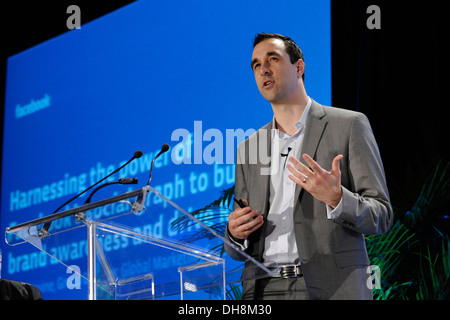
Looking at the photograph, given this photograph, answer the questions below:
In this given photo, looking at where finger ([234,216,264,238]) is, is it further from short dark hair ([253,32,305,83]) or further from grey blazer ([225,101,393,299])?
short dark hair ([253,32,305,83])

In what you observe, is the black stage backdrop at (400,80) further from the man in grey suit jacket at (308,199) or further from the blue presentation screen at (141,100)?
the man in grey suit jacket at (308,199)

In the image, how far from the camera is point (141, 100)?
486 centimetres

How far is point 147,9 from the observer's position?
5.01 meters

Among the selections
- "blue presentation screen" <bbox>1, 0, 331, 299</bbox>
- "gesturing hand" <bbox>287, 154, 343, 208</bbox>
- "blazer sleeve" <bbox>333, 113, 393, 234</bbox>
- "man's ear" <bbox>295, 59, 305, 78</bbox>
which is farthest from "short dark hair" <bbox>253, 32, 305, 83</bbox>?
"blue presentation screen" <bbox>1, 0, 331, 299</bbox>

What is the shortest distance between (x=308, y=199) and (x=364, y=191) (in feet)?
0.70

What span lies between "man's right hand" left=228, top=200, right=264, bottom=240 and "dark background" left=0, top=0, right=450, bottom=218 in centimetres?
173

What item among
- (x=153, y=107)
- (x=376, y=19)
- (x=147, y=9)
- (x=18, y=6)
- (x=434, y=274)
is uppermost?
(x=18, y=6)

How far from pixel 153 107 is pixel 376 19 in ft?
5.84

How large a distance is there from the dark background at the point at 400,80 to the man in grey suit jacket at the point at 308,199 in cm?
137

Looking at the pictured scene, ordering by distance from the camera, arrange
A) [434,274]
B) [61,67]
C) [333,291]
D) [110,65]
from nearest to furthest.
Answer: [333,291] < [434,274] < [110,65] < [61,67]

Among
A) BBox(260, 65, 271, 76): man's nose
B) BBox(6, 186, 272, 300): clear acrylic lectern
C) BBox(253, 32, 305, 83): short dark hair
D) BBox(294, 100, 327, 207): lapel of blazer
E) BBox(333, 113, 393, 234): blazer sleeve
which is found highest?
BBox(253, 32, 305, 83): short dark hair

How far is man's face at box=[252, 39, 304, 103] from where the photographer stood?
2.67 metres
